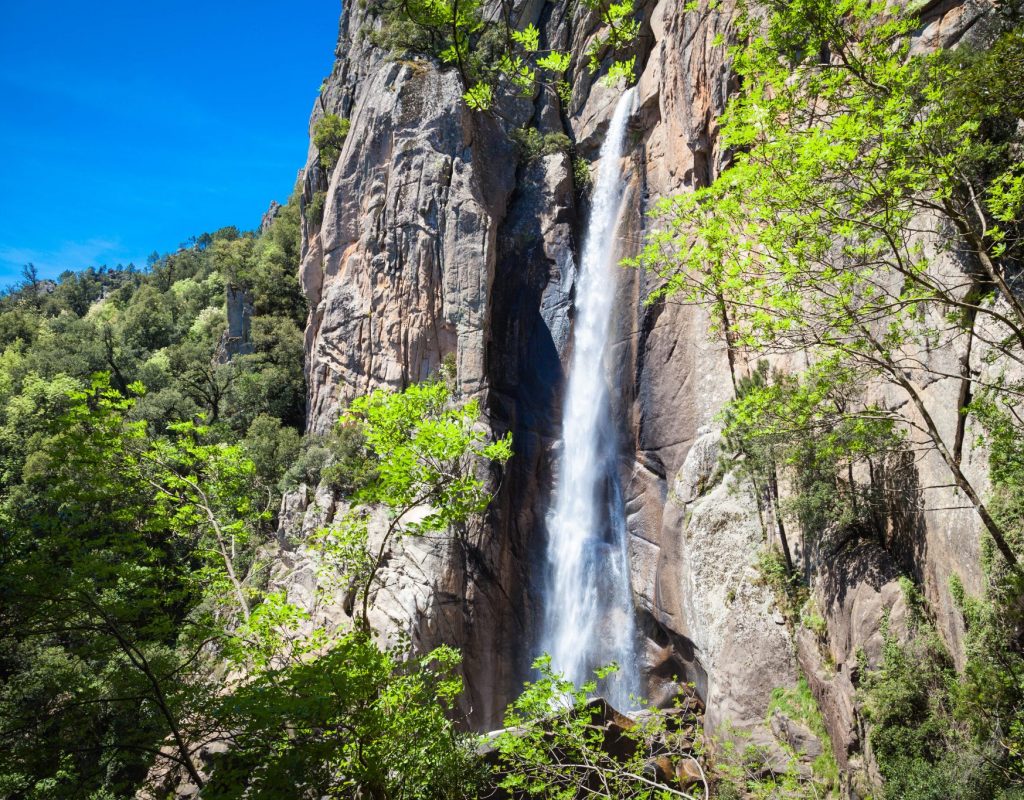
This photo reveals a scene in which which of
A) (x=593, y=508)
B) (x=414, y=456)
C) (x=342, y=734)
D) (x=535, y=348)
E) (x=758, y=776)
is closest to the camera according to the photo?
(x=342, y=734)

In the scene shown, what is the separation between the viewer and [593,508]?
21969 millimetres

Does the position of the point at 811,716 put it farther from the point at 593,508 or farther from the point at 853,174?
the point at 853,174

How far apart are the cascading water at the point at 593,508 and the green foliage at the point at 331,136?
1580 cm

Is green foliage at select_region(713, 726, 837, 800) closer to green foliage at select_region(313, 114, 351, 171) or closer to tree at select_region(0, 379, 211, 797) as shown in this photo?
tree at select_region(0, 379, 211, 797)

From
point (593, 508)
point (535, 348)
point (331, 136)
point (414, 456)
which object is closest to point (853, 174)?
point (414, 456)

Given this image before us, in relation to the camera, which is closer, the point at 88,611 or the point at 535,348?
the point at 88,611

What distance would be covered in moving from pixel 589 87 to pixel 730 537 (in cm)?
2218

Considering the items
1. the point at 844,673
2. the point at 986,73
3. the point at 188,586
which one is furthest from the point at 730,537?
the point at 188,586

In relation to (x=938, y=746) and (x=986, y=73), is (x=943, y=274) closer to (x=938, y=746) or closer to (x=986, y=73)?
(x=986, y=73)

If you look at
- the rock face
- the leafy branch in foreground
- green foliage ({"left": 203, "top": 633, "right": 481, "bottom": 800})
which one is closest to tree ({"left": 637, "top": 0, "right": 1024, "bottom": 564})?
the leafy branch in foreground

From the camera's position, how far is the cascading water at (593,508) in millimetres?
20062

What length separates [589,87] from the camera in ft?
92.9

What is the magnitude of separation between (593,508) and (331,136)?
2526cm

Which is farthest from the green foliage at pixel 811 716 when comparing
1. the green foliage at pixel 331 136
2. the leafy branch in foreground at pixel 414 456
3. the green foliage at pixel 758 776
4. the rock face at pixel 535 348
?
the green foliage at pixel 331 136
